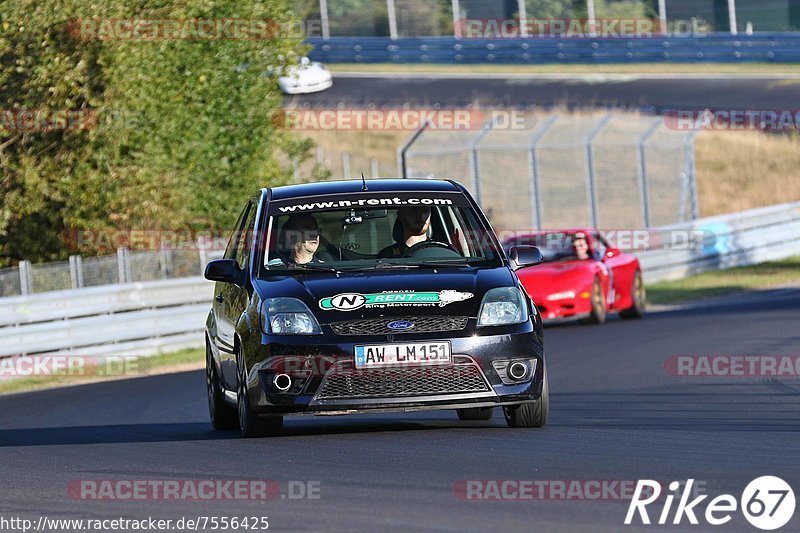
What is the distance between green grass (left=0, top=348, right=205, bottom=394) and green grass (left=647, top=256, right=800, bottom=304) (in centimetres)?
882

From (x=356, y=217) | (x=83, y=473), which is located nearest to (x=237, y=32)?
(x=356, y=217)

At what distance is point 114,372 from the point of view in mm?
19578

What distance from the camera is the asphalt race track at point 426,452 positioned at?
22.2 ft

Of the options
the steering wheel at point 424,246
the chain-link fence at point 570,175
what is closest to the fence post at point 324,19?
the chain-link fence at point 570,175

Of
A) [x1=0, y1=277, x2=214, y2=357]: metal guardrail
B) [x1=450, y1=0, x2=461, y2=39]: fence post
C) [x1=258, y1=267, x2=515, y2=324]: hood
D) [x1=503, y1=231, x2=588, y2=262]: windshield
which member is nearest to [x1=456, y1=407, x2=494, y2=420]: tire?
[x1=258, y1=267, x2=515, y2=324]: hood

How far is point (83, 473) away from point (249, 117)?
57.4 feet

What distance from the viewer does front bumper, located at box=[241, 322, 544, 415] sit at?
29.7 ft

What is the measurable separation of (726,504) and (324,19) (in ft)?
130

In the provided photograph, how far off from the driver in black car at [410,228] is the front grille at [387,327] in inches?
39.6

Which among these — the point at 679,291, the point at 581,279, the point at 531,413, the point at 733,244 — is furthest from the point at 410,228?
the point at 733,244

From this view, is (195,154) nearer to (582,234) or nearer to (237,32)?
(237,32)

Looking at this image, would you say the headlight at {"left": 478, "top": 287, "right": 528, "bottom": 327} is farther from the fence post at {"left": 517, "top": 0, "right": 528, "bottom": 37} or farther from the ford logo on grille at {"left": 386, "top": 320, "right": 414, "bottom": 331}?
the fence post at {"left": 517, "top": 0, "right": 528, "bottom": 37}

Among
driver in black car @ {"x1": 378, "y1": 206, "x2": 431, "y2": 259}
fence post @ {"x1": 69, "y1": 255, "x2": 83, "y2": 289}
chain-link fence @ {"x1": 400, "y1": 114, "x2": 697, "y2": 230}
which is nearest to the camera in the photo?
driver in black car @ {"x1": 378, "y1": 206, "x2": 431, "y2": 259}

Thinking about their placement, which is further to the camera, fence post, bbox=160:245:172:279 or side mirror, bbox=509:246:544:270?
fence post, bbox=160:245:172:279
